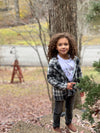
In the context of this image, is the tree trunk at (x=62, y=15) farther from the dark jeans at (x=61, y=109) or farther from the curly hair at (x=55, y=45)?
the dark jeans at (x=61, y=109)

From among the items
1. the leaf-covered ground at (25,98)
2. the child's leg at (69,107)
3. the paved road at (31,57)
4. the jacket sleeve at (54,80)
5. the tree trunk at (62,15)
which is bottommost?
the leaf-covered ground at (25,98)

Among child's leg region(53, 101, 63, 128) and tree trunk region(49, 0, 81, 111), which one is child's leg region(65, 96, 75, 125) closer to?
child's leg region(53, 101, 63, 128)

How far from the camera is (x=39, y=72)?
Result: 43.7 ft

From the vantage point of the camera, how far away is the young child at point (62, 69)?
3008 millimetres

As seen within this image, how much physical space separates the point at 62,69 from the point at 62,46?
0.30 metres

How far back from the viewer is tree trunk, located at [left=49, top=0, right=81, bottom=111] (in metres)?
4.16

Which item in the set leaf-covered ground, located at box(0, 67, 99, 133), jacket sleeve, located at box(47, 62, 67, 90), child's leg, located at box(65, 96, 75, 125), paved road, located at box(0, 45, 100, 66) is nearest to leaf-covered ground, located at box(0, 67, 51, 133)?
leaf-covered ground, located at box(0, 67, 99, 133)

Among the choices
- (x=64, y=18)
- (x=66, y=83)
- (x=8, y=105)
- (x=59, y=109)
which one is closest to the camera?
(x=66, y=83)

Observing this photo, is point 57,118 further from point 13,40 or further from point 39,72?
point 13,40

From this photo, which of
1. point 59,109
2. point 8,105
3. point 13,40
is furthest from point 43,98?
point 13,40

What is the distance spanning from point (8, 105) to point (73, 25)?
4.80 m

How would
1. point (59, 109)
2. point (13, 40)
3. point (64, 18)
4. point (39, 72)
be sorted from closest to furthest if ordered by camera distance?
point (59, 109), point (64, 18), point (39, 72), point (13, 40)

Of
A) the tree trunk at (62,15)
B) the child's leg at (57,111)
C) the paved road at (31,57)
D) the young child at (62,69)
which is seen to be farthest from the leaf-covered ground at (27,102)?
the tree trunk at (62,15)

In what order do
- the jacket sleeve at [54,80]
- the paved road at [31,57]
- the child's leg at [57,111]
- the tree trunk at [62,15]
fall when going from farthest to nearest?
the paved road at [31,57], the tree trunk at [62,15], the child's leg at [57,111], the jacket sleeve at [54,80]
